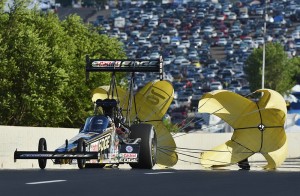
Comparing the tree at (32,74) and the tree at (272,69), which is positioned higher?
the tree at (272,69)

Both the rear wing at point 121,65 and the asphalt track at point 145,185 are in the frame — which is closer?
the asphalt track at point 145,185

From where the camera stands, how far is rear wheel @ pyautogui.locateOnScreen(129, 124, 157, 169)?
110ft

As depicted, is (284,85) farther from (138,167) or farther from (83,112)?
(138,167)

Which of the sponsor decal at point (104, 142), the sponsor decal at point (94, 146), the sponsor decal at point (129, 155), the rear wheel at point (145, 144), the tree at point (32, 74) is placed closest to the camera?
the sponsor decal at point (94, 146)

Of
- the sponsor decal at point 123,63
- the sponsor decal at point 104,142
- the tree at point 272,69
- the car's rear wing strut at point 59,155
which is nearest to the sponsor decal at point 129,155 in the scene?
the sponsor decal at point 104,142

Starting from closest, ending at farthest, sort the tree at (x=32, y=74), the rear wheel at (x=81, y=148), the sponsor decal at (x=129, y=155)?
1. the rear wheel at (x=81, y=148)
2. the sponsor decal at (x=129, y=155)
3. the tree at (x=32, y=74)

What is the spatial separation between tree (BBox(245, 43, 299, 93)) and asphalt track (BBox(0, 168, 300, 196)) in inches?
5013

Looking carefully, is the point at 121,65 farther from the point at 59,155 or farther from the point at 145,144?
the point at 59,155

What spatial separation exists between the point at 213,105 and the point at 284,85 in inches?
4366

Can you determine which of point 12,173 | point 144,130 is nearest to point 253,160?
point 144,130

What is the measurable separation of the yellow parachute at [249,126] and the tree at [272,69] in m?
109

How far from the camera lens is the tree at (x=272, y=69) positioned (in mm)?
155087

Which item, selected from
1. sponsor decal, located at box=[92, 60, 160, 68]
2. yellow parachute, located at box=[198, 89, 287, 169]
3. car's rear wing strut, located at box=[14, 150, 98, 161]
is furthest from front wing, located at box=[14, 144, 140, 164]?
yellow parachute, located at box=[198, 89, 287, 169]

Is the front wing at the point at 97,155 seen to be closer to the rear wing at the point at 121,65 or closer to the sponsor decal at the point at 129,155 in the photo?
the sponsor decal at the point at 129,155
